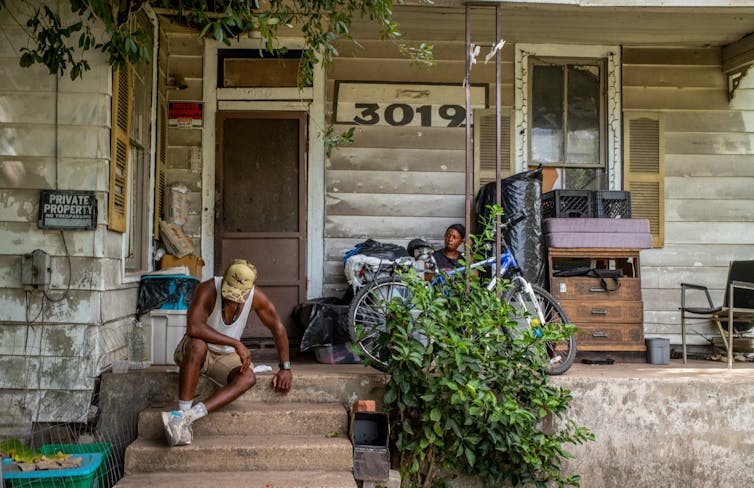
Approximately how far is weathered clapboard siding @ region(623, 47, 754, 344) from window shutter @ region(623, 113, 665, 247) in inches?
3.3

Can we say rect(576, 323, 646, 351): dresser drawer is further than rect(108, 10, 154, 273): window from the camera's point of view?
Yes

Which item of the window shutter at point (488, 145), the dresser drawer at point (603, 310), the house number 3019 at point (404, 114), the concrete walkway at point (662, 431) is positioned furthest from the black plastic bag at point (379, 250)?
the concrete walkway at point (662, 431)

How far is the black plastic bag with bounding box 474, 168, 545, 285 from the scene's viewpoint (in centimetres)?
590

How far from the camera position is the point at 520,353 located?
442cm

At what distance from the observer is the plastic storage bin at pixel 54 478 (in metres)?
3.70

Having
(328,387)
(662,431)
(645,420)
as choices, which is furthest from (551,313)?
(328,387)

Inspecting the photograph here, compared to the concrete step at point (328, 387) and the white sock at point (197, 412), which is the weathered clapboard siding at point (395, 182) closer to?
the concrete step at point (328, 387)

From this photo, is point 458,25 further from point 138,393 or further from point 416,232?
point 138,393

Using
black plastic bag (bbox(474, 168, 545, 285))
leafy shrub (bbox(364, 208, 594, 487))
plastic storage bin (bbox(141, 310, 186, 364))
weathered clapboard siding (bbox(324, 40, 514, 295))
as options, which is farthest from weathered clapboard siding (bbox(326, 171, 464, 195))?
leafy shrub (bbox(364, 208, 594, 487))

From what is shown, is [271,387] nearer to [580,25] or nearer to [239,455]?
[239,455]

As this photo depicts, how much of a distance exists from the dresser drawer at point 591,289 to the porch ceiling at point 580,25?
7.45ft

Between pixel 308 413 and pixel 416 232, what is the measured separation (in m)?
2.54

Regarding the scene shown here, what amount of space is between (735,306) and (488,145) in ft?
8.96

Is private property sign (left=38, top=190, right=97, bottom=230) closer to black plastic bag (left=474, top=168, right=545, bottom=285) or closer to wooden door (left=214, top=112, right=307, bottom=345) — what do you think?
wooden door (left=214, top=112, right=307, bottom=345)
